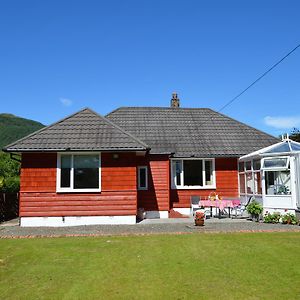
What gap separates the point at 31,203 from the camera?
49.5 feet

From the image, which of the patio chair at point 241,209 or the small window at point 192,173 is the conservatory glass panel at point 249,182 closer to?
the patio chair at point 241,209

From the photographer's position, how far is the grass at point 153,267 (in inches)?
241

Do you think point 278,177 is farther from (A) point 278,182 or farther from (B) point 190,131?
(B) point 190,131

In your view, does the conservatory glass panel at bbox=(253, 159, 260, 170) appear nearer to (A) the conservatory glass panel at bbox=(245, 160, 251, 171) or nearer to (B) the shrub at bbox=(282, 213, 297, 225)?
(A) the conservatory glass panel at bbox=(245, 160, 251, 171)

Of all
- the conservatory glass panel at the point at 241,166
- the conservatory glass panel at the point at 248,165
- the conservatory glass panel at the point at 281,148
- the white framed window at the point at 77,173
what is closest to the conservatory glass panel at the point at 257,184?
the conservatory glass panel at the point at 248,165

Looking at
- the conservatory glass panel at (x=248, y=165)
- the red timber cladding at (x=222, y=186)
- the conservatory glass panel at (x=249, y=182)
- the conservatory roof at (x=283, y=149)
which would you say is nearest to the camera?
the conservatory roof at (x=283, y=149)

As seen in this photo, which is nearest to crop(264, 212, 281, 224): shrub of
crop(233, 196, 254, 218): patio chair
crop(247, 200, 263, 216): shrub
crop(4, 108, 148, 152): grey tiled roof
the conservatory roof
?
crop(247, 200, 263, 216): shrub

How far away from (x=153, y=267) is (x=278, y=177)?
9.99 m

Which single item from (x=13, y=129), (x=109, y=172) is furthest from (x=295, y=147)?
(x=13, y=129)

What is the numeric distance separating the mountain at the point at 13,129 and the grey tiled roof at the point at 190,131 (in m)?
64.4

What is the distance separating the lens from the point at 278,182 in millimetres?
15938

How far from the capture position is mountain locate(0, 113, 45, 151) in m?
95.5

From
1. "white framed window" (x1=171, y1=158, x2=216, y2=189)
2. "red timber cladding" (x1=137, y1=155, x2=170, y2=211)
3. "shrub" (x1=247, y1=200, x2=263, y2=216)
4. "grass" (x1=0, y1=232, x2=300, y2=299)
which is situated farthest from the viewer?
"white framed window" (x1=171, y1=158, x2=216, y2=189)

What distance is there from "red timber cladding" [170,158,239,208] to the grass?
24.8 feet
